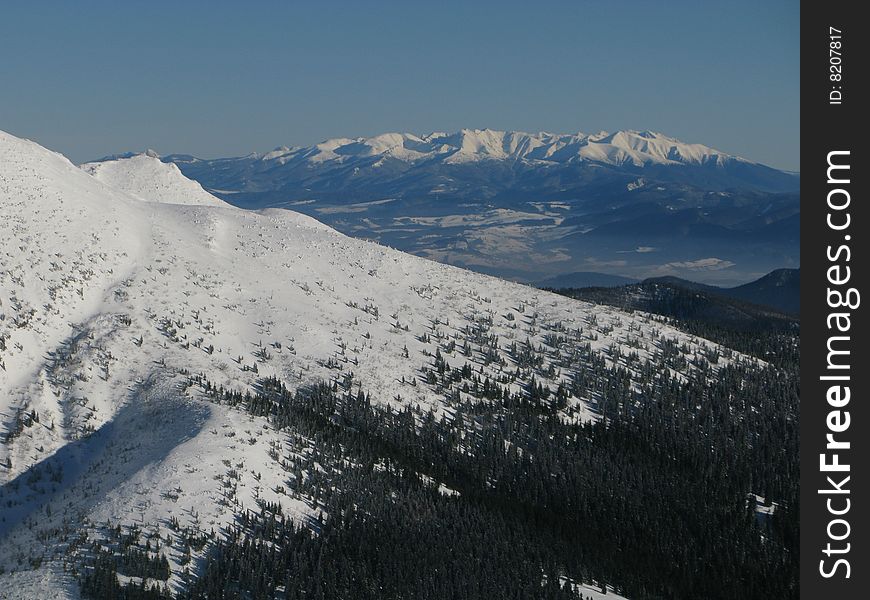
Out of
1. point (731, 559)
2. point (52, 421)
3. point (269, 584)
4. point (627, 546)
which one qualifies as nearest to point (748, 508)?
point (731, 559)

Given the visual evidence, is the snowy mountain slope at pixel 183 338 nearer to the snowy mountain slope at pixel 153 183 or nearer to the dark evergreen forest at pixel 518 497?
the dark evergreen forest at pixel 518 497

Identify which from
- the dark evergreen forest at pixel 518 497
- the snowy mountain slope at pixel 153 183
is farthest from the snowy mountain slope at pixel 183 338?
the snowy mountain slope at pixel 153 183

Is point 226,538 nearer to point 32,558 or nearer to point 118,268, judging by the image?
point 32,558

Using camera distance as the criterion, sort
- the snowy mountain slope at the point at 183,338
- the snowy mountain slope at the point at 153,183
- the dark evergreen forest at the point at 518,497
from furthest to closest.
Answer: the snowy mountain slope at the point at 153,183 < the snowy mountain slope at the point at 183,338 < the dark evergreen forest at the point at 518,497

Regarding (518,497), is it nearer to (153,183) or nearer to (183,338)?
(183,338)

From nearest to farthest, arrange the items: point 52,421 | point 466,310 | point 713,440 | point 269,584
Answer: point 269,584, point 52,421, point 713,440, point 466,310

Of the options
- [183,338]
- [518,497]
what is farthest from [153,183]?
[518,497]

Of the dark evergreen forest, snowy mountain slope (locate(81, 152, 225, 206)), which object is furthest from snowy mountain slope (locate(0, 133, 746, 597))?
snowy mountain slope (locate(81, 152, 225, 206))
